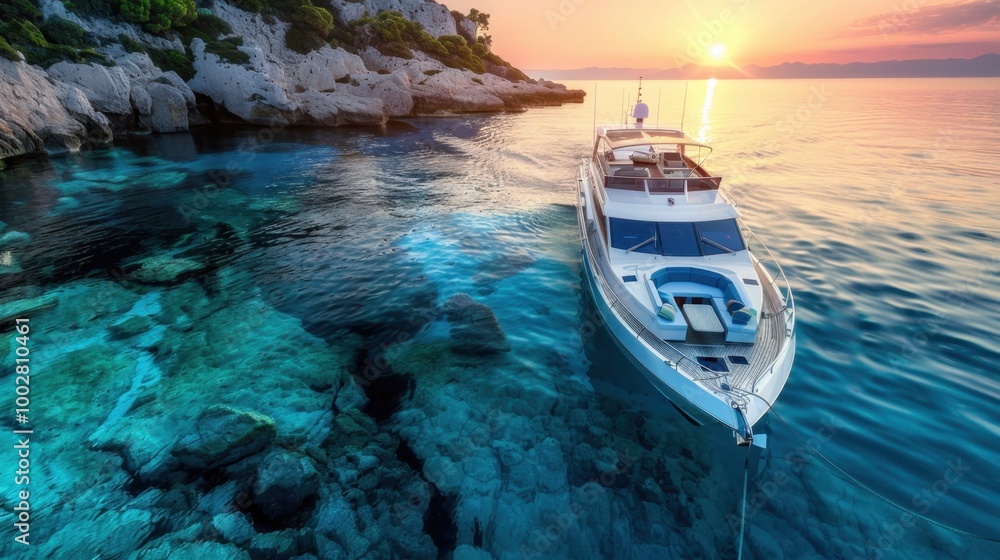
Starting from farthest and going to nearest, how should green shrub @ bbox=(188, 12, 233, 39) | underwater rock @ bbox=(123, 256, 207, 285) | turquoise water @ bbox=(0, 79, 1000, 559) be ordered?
green shrub @ bbox=(188, 12, 233, 39) → underwater rock @ bbox=(123, 256, 207, 285) → turquoise water @ bbox=(0, 79, 1000, 559)

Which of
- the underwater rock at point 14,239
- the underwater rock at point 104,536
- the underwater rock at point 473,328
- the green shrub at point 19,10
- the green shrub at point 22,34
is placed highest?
the green shrub at point 19,10

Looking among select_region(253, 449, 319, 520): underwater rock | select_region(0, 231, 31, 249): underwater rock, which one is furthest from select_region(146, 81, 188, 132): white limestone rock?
select_region(253, 449, 319, 520): underwater rock

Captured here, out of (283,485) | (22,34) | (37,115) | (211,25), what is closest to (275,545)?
(283,485)

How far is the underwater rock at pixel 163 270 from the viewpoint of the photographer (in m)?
16.2

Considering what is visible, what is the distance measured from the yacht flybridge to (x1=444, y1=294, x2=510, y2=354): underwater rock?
11.0ft

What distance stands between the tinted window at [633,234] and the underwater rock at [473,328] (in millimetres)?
4718

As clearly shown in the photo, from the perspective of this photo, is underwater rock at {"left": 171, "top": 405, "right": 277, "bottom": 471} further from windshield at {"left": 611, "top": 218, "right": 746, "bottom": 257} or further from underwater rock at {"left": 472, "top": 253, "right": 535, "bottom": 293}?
windshield at {"left": 611, "top": 218, "right": 746, "bottom": 257}

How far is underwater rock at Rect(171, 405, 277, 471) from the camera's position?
345 inches

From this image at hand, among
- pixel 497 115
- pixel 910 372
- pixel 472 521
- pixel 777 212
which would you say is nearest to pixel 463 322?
pixel 472 521

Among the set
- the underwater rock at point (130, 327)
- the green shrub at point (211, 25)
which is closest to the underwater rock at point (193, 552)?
the underwater rock at point (130, 327)

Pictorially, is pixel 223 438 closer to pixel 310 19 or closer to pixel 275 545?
pixel 275 545

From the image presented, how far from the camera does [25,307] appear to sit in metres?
13.9

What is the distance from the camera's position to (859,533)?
780 centimetres

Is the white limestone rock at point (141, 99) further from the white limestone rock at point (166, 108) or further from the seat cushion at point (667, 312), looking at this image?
the seat cushion at point (667, 312)
